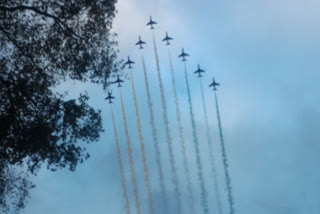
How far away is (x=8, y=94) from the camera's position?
20.6 m

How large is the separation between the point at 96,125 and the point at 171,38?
58232 mm

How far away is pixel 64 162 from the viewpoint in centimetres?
2245

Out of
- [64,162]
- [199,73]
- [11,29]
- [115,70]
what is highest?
[199,73]

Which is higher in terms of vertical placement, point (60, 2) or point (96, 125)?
point (60, 2)

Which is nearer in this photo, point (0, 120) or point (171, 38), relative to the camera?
point (0, 120)

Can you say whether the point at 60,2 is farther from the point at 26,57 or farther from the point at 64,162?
the point at 64,162

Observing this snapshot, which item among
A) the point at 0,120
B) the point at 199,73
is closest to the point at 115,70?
the point at 0,120

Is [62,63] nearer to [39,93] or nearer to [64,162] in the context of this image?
[39,93]

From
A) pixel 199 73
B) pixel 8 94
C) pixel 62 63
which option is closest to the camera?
pixel 8 94

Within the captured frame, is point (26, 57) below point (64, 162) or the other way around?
the other way around

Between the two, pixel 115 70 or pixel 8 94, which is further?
pixel 115 70

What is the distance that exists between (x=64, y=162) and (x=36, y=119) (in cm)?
252

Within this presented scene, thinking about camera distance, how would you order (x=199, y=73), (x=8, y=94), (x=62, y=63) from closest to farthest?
(x=8, y=94), (x=62, y=63), (x=199, y=73)

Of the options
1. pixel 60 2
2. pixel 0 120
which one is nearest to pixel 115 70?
pixel 60 2
